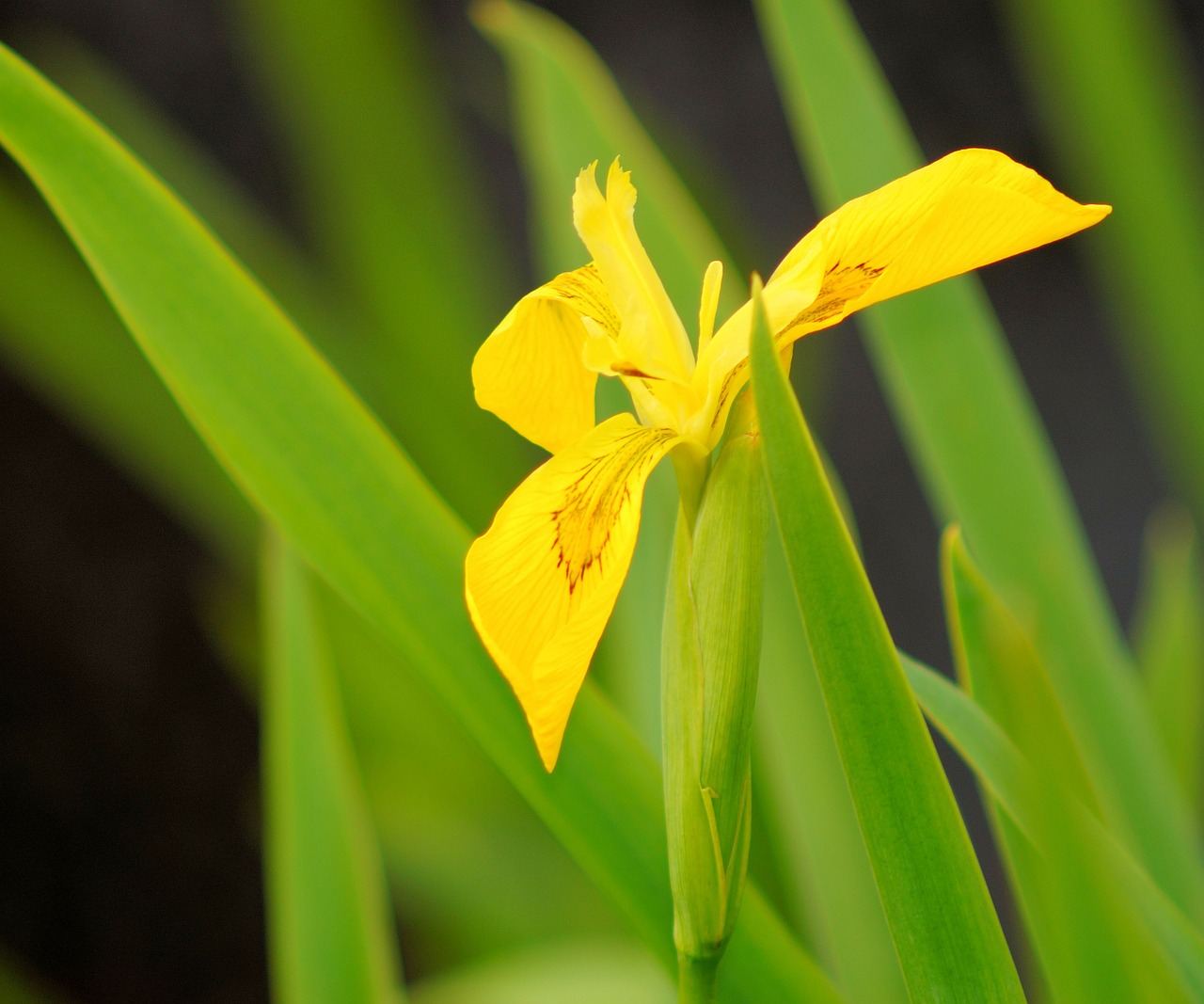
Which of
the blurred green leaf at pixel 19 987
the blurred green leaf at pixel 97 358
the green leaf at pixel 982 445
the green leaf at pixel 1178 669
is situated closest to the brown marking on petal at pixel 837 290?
the green leaf at pixel 982 445

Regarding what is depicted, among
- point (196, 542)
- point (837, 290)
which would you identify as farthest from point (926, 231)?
point (196, 542)

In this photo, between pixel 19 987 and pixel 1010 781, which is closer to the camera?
pixel 1010 781

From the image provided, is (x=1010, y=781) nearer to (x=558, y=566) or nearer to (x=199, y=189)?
(x=558, y=566)

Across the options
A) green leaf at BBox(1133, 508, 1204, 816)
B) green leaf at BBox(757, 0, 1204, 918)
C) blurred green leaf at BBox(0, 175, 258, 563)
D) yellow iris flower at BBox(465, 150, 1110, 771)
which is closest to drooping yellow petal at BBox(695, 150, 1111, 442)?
yellow iris flower at BBox(465, 150, 1110, 771)

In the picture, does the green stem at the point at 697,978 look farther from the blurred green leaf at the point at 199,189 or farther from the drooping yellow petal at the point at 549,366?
the blurred green leaf at the point at 199,189

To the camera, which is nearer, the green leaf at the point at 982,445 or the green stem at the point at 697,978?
the green stem at the point at 697,978
